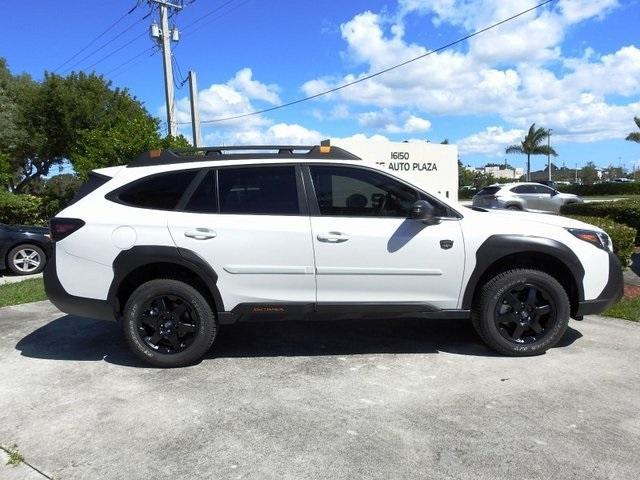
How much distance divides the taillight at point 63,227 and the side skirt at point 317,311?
1.34 metres

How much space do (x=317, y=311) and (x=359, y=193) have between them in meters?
1.02

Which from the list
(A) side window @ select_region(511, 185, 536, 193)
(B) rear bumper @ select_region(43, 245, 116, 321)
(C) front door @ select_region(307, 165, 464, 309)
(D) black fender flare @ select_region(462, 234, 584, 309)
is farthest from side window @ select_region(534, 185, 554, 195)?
(B) rear bumper @ select_region(43, 245, 116, 321)

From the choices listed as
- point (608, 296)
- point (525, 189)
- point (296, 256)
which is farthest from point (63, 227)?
point (525, 189)

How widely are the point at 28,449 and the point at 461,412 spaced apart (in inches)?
105

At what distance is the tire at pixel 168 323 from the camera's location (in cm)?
435

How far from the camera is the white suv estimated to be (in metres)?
4.32

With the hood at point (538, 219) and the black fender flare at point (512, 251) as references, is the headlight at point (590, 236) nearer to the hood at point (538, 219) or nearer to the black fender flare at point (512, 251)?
the hood at point (538, 219)

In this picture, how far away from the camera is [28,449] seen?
3186 mm

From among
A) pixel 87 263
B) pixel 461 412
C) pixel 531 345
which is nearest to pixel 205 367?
pixel 87 263

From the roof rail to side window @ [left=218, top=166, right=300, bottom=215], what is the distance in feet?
0.52

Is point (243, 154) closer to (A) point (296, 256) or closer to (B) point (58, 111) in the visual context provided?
(A) point (296, 256)

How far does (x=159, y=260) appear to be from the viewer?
4.31 meters

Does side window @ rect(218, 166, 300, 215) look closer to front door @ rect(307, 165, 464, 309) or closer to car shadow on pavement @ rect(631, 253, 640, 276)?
front door @ rect(307, 165, 464, 309)

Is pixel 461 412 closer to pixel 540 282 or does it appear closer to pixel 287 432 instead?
pixel 287 432
